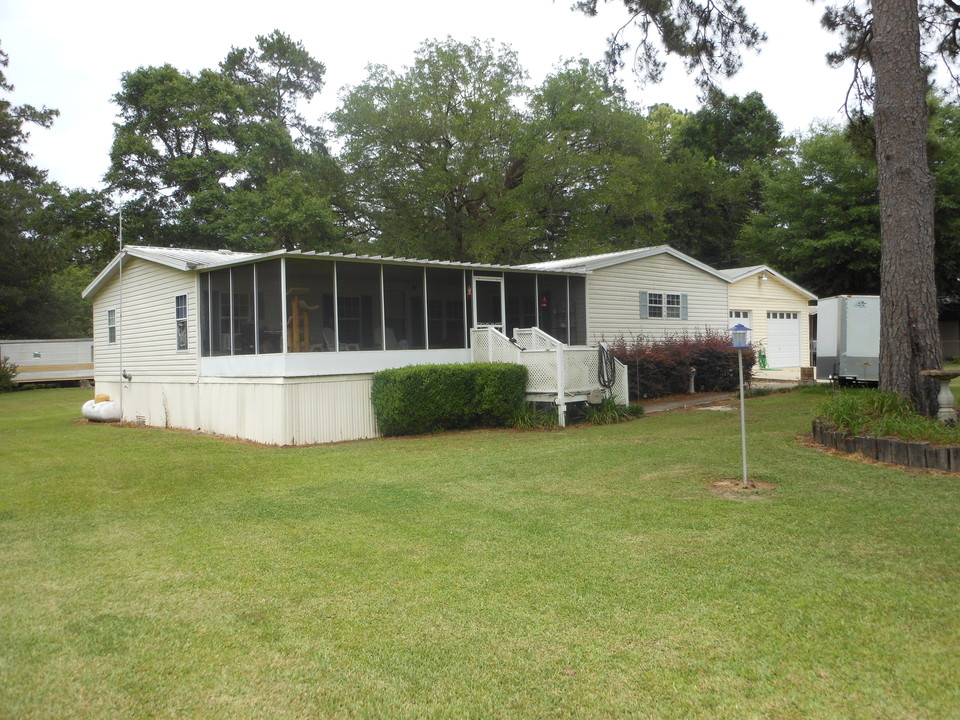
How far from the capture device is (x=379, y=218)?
2861 cm

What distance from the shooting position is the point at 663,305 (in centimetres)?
1883

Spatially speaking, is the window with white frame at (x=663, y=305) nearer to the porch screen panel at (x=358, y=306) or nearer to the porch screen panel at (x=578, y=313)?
the porch screen panel at (x=578, y=313)

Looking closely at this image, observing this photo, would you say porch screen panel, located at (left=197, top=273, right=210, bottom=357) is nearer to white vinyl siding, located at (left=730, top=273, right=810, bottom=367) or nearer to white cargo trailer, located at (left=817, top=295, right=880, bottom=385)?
white cargo trailer, located at (left=817, top=295, right=880, bottom=385)

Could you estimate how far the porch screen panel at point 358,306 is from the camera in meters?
12.5

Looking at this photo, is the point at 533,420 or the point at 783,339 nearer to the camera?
the point at 533,420

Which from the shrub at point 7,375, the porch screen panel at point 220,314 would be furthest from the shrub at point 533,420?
the shrub at point 7,375

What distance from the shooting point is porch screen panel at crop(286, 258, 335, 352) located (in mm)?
11945

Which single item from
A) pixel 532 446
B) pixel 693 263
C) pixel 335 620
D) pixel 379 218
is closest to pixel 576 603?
pixel 335 620

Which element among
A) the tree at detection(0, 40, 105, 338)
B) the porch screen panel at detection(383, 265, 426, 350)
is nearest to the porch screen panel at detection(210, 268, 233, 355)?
the porch screen panel at detection(383, 265, 426, 350)

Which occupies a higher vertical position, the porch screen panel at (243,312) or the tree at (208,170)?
the tree at (208,170)

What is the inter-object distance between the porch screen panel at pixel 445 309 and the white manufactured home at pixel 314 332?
3 cm

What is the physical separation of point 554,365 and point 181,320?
23.9 feet

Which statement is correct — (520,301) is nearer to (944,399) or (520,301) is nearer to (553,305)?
(553,305)

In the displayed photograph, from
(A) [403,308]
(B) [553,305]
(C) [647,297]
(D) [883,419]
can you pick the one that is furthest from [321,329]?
(C) [647,297]
